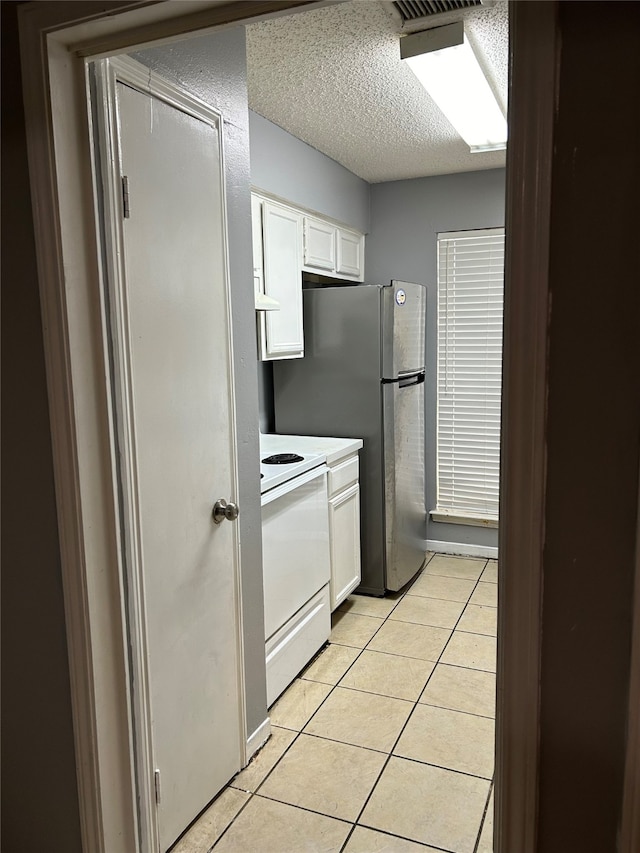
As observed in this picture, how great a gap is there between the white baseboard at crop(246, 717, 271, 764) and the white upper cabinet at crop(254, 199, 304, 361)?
5.09 feet

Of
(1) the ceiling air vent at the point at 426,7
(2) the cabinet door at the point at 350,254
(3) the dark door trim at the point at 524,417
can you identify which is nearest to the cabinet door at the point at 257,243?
(2) the cabinet door at the point at 350,254

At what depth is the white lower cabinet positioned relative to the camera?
310 cm

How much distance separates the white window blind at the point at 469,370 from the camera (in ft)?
12.9

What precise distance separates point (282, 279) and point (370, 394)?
2.55 feet

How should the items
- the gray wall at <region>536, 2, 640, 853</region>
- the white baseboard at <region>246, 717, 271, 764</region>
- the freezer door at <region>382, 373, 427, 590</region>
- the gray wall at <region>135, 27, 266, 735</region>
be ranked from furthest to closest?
the freezer door at <region>382, 373, 427, 590</region>
the white baseboard at <region>246, 717, 271, 764</region>
the gray wall at <region>135, 27, 266, 735</region>
the gray wall at <region>536, 2, 640, 853</region>

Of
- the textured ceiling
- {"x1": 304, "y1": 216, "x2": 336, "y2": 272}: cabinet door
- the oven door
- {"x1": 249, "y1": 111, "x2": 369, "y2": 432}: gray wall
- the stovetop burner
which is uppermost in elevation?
the textured ceiling

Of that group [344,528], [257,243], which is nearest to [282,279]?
[257,243]

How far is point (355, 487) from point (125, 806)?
2.09m

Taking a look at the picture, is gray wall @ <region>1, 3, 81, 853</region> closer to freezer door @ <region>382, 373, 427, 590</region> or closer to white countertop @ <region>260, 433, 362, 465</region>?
white countertop @ <region>260, 433, 362, 465</region>

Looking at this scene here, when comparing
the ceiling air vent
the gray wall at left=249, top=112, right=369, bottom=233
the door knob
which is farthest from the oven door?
the ceiling air vent

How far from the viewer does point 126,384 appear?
1.49 meters

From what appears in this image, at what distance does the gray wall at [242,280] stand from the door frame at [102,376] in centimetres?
54

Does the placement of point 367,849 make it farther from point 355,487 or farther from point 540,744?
point 355,487

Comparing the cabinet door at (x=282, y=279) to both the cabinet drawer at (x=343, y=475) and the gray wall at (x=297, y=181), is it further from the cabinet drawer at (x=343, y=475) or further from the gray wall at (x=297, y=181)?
the cabinet drawer at (x=343, y=475)
